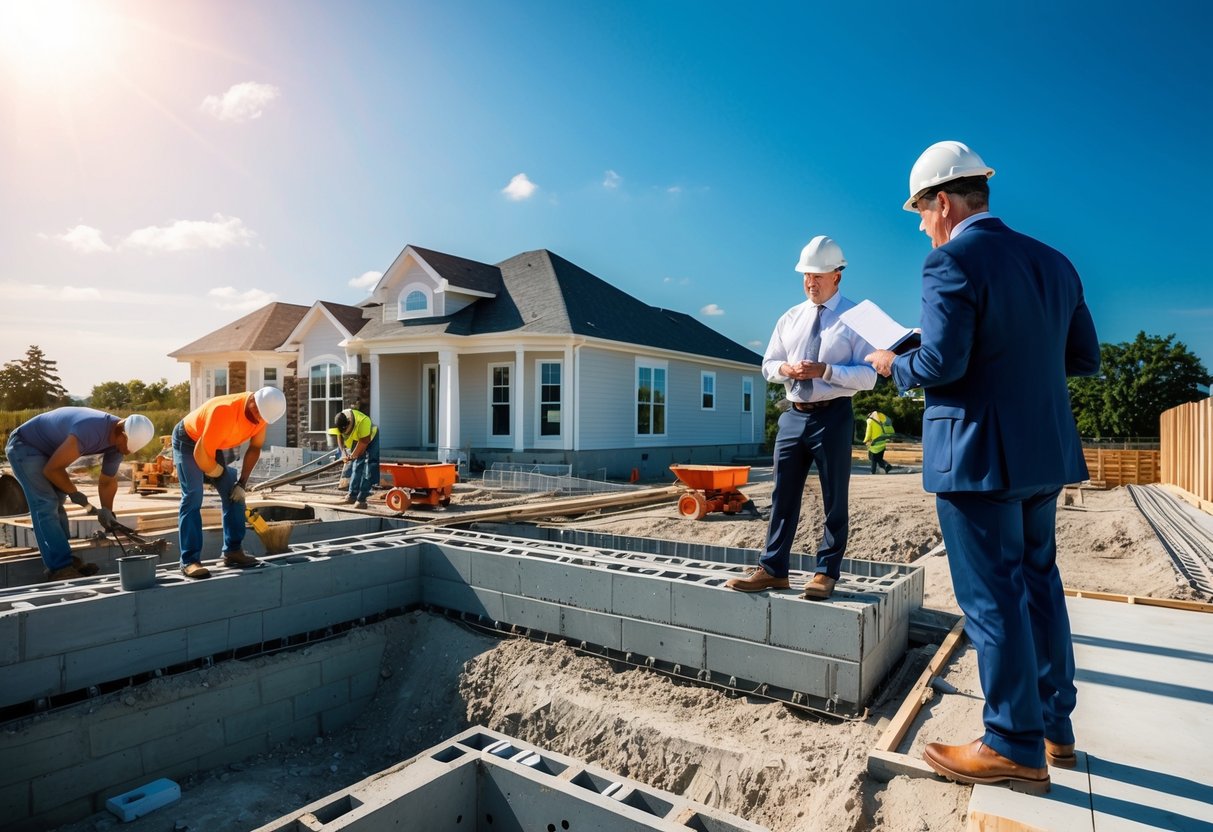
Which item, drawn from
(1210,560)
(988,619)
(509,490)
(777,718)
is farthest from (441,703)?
(509,490)

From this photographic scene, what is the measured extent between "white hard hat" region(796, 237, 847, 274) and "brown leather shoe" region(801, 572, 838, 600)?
1747 mm

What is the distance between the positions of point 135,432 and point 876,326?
6213 millimetres

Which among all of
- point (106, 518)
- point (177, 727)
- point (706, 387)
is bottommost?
point (177, 727)

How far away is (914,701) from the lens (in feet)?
11.3

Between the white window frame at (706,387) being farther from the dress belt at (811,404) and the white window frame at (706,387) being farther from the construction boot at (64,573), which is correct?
the dress belt at (811,404)

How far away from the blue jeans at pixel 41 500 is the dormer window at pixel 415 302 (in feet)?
39.8

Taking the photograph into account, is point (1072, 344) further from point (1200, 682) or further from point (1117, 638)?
point (1117, 638)

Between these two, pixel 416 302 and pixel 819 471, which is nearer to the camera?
pixel 819 471

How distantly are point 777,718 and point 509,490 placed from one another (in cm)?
1019

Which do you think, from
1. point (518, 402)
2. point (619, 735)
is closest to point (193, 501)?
point (619, 735)

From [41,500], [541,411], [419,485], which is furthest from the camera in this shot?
[541,411]

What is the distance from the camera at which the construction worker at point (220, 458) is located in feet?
17.6

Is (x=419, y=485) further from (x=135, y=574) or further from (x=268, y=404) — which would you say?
(x=135, y=574)

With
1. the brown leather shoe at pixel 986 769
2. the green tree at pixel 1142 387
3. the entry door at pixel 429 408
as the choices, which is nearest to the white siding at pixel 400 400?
the entry door at pixel 429 408
